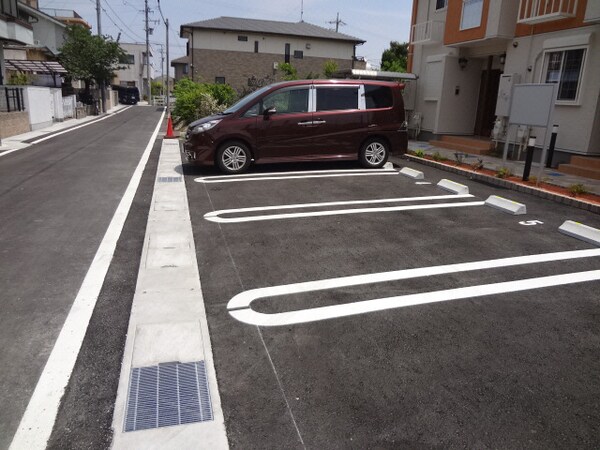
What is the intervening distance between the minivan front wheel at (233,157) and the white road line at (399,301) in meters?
6.19

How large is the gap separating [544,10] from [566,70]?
1.60m

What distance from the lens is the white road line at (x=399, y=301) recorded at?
3611 mm

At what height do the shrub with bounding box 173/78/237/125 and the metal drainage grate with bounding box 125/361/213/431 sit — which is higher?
the shrub with bounding box 173/78/237/125

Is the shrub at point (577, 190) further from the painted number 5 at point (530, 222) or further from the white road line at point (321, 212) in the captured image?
the painted number 5 at point (530, 222)

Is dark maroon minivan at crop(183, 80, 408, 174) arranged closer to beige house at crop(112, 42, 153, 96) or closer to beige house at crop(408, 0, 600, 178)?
beige house at crop(408, 0, 600, 178)

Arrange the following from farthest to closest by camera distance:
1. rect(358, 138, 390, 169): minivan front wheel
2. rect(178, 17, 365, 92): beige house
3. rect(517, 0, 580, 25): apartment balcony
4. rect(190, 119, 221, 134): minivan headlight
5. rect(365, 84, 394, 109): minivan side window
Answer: rect(178, 17, 365, 92): beige house, rect(517, 0, 580, 25): apartment balcony, rect(358, 138, 390, 169): minivan front wheel, rect(365, 84, 394, 109): minivan side window, rect(190, 119, 221, 134): minivan headlight

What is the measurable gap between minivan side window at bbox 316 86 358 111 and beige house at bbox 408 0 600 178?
5.22 m

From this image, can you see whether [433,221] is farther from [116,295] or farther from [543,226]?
[116,295]

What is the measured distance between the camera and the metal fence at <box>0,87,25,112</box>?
16.4 meters

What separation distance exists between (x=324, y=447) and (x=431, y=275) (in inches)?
101

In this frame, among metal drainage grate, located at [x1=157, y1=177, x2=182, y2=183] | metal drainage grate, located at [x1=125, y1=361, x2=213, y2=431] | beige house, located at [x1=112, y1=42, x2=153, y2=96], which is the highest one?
beige house, located at [x1=112, y1=42, x2=153, y2=96]

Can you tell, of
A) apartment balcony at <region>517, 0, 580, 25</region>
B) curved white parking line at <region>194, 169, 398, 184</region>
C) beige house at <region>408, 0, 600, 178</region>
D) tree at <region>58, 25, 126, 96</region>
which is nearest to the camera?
curved white parking line at <region>194, 169, 398, 184</region>

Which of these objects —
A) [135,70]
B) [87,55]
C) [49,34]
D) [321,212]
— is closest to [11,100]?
[321,212]

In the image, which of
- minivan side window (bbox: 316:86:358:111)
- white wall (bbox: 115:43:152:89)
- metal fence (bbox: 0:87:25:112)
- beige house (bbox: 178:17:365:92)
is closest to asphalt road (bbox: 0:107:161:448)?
minivan side window (bbox: 316:86:358:111)
